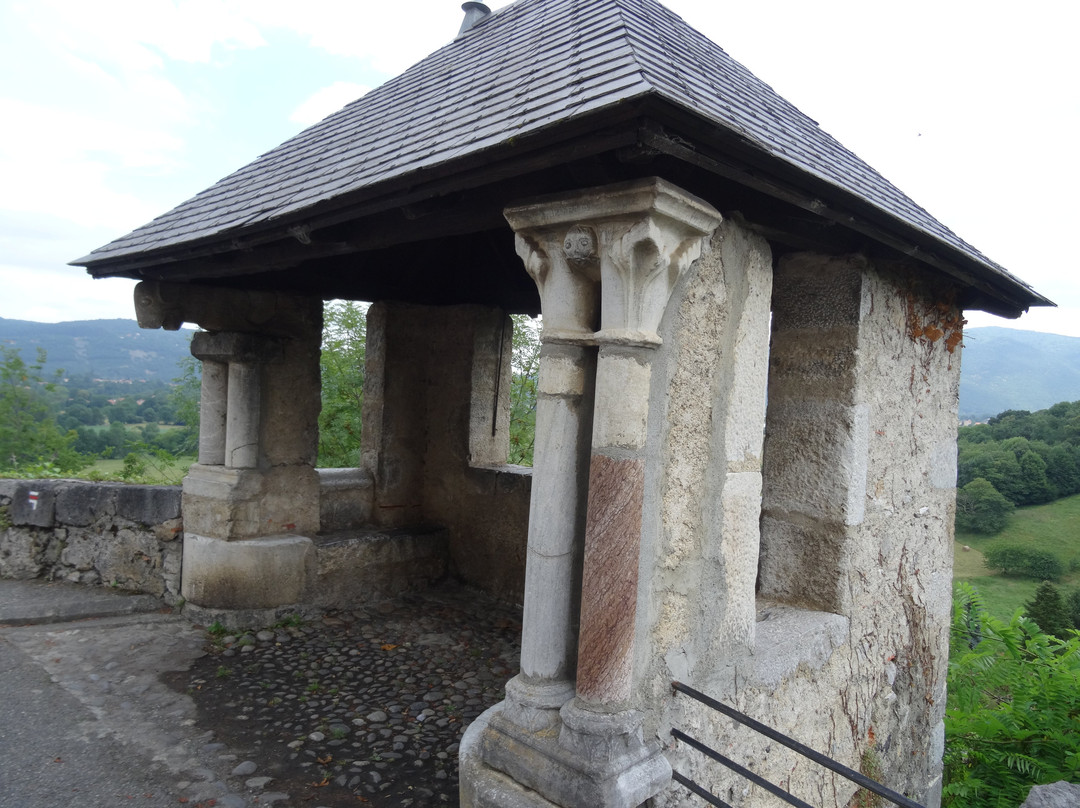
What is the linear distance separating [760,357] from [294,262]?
7.98ft

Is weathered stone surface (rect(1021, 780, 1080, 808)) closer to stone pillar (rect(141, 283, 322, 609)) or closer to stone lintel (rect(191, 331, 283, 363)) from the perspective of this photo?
stone pillar (rect(141, 283, 322, 609))

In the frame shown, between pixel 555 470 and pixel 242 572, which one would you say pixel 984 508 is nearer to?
pixel 242 572

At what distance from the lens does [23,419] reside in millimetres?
13750

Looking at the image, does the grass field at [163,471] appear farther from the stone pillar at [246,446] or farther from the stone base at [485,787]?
the stone base at [485,787]

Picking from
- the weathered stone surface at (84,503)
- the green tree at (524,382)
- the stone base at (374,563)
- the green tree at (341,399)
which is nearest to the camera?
the stone base at (374,563)

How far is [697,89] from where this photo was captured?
2.22 meters

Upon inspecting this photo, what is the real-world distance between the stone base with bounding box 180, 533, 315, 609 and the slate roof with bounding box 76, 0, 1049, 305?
1927 mm

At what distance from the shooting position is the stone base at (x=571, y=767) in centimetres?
195

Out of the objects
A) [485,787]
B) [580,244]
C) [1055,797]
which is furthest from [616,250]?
[1055,797]

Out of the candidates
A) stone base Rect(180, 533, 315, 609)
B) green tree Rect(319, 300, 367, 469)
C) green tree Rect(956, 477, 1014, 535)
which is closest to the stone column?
stone base Rect(180, 533, 315, 609)

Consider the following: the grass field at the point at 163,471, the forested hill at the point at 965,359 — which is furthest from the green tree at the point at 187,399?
the forested hill at the point at 965,359

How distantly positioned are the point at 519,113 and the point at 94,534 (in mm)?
4811

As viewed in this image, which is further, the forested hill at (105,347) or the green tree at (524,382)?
the forested hill at (105,347)

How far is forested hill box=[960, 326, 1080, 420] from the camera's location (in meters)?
74.8
